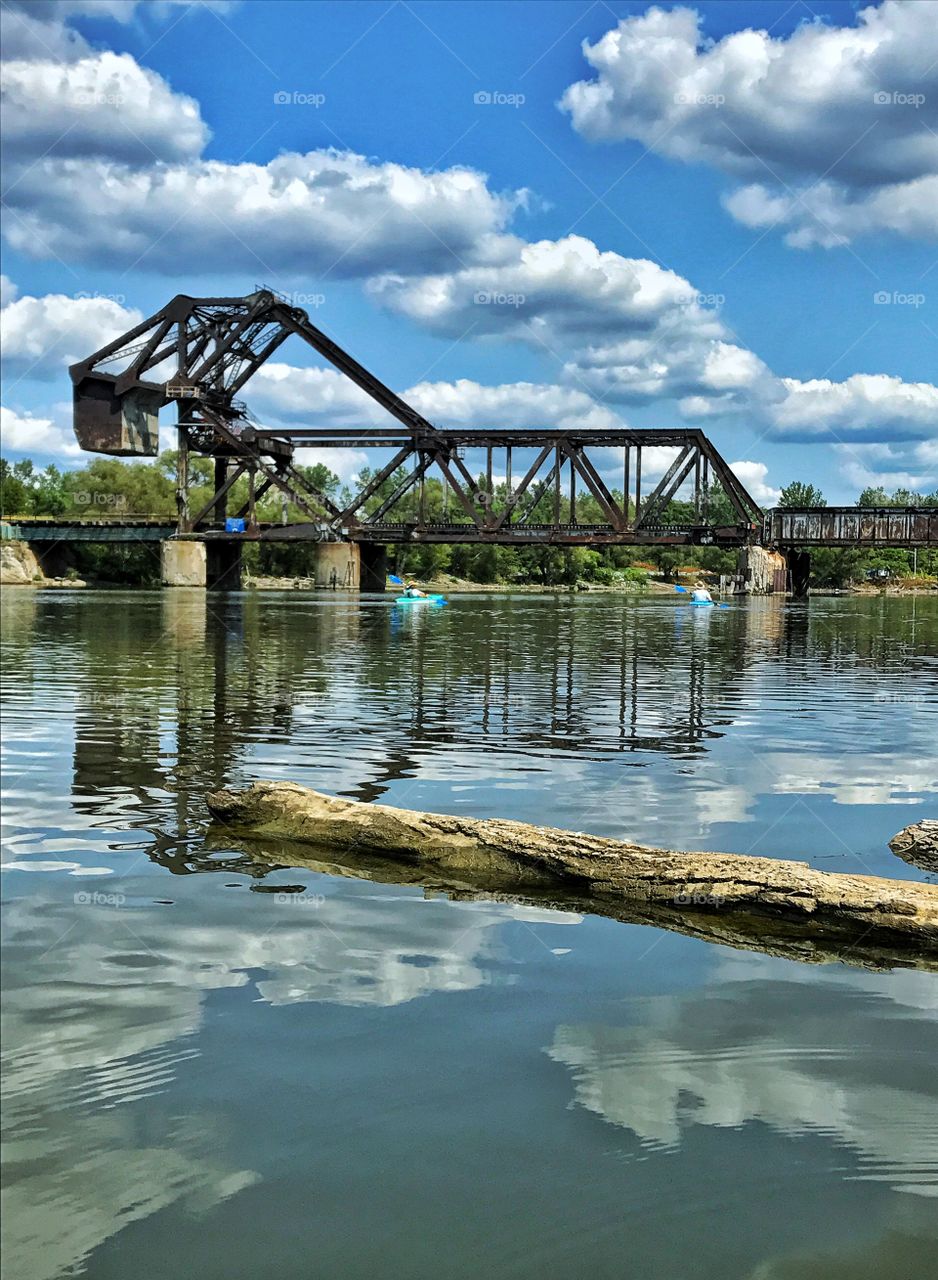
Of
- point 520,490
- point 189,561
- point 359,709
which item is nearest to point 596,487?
point 520,490

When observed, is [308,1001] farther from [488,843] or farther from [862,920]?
[862,920]

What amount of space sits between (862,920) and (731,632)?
49009 millimetres

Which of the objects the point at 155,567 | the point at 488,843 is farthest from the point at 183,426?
the point at 488,843

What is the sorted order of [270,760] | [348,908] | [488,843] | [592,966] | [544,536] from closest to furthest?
[592,966], [348,908], [488,843], [270,760], [544,536]

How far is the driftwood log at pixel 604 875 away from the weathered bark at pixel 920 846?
80.4 inches

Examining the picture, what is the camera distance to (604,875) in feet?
28.7

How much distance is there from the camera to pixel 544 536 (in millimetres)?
111188

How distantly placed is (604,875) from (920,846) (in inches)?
120

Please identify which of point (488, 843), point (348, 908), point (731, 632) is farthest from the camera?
point (731, 632)

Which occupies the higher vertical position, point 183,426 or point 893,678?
point 183,426

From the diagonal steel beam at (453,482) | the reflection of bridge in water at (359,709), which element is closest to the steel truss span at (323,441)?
the diagonal steel beam at (453,482)

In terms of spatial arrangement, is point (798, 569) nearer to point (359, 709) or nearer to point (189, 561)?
point (189, 561)

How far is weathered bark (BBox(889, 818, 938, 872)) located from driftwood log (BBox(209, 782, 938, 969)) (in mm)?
2043

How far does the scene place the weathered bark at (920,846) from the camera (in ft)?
32.4
